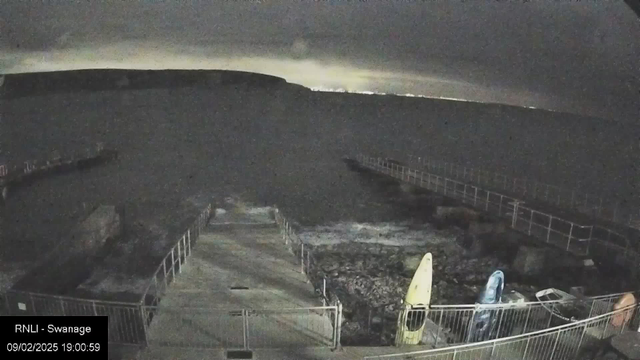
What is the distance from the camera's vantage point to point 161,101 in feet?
5.35

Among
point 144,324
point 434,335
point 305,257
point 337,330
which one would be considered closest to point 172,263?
point 144,324

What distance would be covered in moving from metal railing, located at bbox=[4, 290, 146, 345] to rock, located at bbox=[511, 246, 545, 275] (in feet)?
4.67

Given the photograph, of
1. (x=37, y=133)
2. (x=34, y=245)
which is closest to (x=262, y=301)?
(x=34, y=245)

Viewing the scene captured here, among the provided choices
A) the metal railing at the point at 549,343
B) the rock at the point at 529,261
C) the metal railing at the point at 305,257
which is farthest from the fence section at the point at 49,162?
the rock at the point at 529,261

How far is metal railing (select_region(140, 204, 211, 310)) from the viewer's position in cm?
164

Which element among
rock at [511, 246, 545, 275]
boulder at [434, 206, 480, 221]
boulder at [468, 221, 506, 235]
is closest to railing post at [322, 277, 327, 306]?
boulder at [434, 206, 480, 221]

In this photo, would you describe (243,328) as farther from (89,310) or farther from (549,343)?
(549,343)

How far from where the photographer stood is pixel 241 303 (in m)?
1.66

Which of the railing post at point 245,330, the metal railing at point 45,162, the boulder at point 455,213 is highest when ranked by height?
the metal railing at point 45,162

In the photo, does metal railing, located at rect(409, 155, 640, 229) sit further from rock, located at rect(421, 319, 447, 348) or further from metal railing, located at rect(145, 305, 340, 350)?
metal railing, located at rect(145, 305, 340, 350)

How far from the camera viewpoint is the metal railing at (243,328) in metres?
1.63

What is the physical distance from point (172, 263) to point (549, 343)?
1480mm

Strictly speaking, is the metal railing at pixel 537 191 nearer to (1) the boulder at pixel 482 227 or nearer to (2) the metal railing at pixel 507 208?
(2) the metal railing at pixel 507 208

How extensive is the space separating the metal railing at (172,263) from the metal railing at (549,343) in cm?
81
